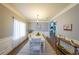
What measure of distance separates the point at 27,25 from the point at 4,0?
31.1 ft

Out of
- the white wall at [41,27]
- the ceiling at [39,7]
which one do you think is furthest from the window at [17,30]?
the white wall at [41,27]

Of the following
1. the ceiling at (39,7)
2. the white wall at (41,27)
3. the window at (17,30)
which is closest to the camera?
the ceiling at (39,7)

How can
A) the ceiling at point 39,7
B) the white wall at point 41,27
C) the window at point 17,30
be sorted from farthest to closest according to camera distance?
the white wall at point 41,27
the window at point 17,30
the ceiling at point 39,7

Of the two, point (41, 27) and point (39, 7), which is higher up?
point (39, 7)

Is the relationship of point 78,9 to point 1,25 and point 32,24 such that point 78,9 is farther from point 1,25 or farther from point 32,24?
point 32,24

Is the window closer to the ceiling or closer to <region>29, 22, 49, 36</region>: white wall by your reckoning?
the ceiling

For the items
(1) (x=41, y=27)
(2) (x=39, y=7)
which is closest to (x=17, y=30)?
(2) (x=39, y=7)

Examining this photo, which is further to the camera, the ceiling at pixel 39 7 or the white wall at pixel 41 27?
the white wall at pixel 41 27

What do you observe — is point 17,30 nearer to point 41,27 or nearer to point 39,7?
point 39,7

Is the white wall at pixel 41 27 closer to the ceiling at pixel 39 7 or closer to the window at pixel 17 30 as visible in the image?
the window at pixel 17 30

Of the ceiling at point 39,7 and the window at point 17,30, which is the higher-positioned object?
the ceiling at point 39,7

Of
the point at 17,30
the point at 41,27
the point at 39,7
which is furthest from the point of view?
the point at 41,27
